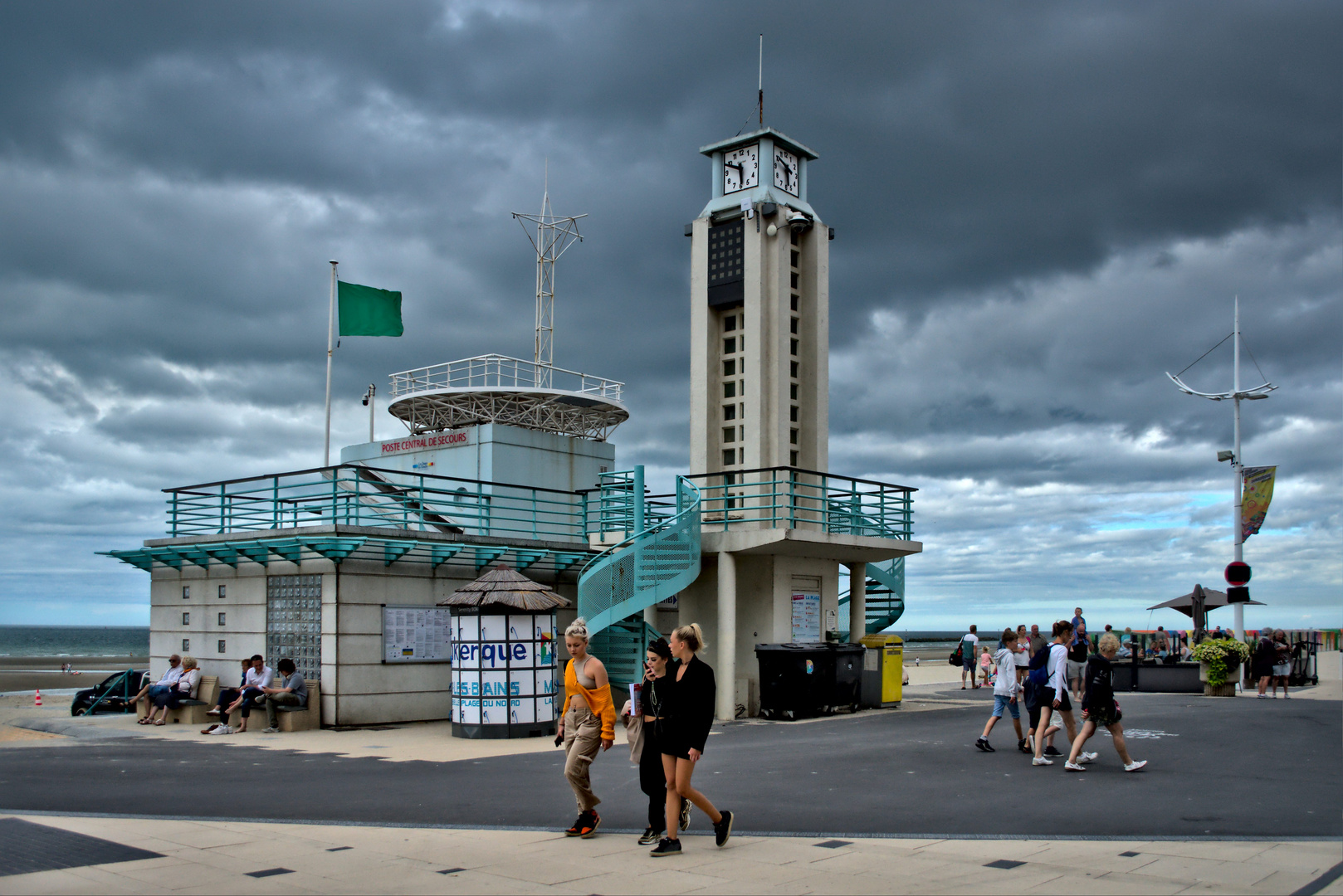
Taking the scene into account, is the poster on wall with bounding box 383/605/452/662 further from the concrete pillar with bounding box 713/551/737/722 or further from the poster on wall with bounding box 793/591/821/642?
the poster on wall with bounding box 793/591/821/642

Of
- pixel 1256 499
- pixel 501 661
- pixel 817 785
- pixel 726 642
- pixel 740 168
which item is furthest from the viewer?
pixel 1256 499

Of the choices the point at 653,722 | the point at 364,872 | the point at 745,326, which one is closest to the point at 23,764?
the point at 364,872

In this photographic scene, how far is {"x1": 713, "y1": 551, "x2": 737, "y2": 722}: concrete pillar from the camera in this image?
755 inches

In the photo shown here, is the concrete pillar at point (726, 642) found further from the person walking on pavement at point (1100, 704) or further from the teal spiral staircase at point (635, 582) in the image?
the person walking on pavement at point (1100, 704)

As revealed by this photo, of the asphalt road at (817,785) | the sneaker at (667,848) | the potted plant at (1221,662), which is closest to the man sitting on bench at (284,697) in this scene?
the asphalt road at (817,785)

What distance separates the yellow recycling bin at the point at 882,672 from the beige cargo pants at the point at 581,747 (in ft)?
43.2

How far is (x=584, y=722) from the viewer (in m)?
8.27

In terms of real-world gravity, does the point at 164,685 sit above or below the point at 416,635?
below

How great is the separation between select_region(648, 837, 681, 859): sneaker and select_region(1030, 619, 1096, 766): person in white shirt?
242 inches

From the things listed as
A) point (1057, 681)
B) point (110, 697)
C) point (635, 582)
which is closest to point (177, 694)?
point (110, 697)

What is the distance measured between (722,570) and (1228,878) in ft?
42.5

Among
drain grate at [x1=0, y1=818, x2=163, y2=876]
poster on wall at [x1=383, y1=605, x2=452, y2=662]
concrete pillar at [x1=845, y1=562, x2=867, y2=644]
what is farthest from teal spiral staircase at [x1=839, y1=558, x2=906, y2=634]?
drain grate at [x1=0, y1=818, x2=163, y2=876]

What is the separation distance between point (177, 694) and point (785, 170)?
15775 mm

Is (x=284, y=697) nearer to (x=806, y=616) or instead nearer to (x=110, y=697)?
(x=110, y=697)
